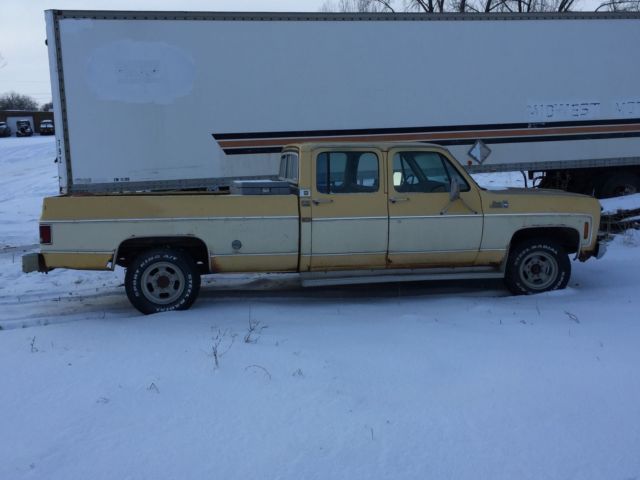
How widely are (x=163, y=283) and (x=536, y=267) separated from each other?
4.09 meters

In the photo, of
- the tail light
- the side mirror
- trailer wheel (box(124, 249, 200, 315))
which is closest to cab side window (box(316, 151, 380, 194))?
the side mirror

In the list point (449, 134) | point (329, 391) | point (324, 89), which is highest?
point (324, 89)

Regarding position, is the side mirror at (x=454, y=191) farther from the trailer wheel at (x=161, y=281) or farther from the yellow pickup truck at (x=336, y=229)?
the trailer wheel at (x=161, y=281)

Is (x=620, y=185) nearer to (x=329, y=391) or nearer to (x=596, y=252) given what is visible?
(x=596, y=252)

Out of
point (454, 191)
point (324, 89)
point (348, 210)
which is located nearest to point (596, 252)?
point (454, 191)

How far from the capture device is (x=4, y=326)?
239 inches

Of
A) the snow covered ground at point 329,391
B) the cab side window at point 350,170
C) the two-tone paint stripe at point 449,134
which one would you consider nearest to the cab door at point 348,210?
the cab side window at point 350,170

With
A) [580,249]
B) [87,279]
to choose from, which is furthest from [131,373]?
[580,249]

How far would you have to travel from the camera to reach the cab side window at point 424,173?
6.73m

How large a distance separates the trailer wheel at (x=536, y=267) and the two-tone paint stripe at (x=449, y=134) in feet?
12.8

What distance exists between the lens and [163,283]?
6.39 metres

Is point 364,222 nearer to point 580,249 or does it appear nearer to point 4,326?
point 580,249

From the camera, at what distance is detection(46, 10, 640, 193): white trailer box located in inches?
372

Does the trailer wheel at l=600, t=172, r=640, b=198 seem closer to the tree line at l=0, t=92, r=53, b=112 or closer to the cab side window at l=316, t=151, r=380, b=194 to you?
the cab side window at l=316, t=151, r=380, b=194
